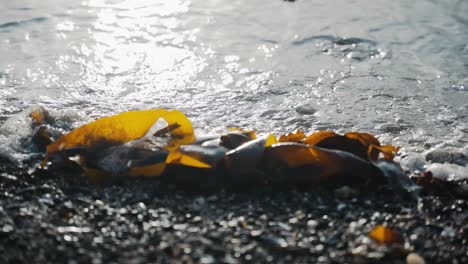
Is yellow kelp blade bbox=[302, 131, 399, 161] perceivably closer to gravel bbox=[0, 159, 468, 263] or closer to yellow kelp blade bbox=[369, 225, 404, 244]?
gravel bbox=[0, 159, 468, 263]

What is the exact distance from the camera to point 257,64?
14.8ft

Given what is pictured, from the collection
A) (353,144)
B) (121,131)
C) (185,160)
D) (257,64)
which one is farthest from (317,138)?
(257,64)

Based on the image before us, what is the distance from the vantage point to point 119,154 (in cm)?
250

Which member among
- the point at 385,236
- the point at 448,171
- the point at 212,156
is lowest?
the point at 448,171

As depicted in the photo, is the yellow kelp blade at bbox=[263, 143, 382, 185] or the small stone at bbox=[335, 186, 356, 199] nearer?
the small stone at bbox=[335, 186, 356, 199]

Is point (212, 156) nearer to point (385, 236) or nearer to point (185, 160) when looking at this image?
point (185, 160)

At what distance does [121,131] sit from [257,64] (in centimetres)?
209

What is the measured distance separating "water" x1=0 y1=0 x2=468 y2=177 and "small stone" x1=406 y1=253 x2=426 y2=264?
90 cm

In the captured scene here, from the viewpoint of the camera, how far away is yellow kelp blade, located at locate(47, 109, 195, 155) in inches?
101

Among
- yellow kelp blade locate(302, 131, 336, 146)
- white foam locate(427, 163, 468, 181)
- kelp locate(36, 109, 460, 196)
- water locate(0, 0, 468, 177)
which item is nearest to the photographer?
kelp locate(36, 109, 460, 196)

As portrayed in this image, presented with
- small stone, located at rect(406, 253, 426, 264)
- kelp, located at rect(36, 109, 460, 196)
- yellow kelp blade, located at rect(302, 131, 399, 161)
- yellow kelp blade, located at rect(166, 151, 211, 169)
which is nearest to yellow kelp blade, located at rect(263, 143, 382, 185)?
kelp, located at rect(36, 109, 460, 196)

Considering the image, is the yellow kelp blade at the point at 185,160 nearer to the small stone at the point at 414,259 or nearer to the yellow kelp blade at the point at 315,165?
the yellow kelp blade at the point at 315,165

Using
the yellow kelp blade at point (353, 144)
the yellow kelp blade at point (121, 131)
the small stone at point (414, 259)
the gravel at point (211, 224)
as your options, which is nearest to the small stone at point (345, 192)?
the gravel at point (211, 224)

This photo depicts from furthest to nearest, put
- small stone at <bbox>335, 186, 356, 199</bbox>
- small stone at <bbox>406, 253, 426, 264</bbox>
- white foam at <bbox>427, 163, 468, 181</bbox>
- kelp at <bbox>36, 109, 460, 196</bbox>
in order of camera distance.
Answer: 1. white foam at <bbox>427, 163, 468, 181</bbox>
2. kelp at <bbox>36, 109, 460, 196</bbox>
3. small stone at <bbox>335, 186, 356, 199</bbox>
4. small stone at <bbox>406, 253, 426, 264</bbox>
